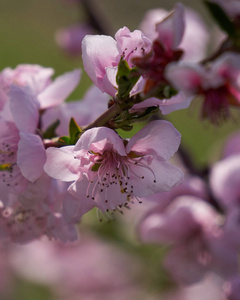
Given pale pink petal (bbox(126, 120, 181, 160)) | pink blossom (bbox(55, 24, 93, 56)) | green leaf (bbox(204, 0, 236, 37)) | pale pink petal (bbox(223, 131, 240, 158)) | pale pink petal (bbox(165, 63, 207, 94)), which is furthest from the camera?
pink blossom (bbox(55, 24, 93, 56))

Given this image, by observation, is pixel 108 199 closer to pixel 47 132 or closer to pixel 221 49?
pixel 47 132

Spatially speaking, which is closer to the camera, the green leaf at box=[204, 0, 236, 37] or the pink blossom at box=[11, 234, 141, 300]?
the green leaf at box=[204, 0, 236, 37]

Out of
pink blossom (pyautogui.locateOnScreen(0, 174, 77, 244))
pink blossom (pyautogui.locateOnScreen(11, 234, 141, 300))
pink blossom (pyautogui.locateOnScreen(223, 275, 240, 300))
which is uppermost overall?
pink blossom (pyautogui.locateOnScreen(0, 174, 77, 244))

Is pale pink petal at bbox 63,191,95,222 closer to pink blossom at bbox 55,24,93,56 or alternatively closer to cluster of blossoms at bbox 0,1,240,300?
cluster of blossoms at bbox 0,1,240,300

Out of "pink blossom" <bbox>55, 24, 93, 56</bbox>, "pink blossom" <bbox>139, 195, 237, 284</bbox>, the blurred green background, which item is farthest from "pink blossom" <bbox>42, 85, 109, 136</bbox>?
the blurred green background

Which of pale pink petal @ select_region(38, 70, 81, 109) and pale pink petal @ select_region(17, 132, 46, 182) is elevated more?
pale pink petal @ select_region(17, 132, 46, 182)

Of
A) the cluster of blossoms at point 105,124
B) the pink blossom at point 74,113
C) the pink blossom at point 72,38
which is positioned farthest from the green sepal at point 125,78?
the pink blossom at point 72,38

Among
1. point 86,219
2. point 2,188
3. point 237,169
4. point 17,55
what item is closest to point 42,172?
point 2,188

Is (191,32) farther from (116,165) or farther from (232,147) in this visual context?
(116,165)
